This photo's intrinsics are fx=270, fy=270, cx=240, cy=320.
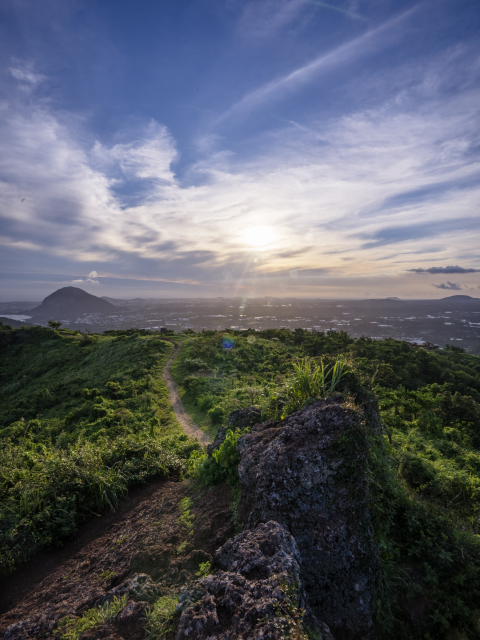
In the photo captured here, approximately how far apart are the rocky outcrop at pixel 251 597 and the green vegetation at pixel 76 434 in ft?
15.3

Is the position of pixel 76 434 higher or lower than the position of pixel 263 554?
lower

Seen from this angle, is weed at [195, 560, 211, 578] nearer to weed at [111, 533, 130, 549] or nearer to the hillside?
the hillside

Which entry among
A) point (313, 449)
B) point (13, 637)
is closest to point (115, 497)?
point (13, 637)

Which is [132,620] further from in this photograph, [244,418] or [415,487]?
[415,487]

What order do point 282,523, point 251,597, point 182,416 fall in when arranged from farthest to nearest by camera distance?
point 182,416 < point 282,523 < point 251,597

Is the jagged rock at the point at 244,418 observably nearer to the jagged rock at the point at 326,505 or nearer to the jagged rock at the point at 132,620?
the jagged rock at the point at 326,505

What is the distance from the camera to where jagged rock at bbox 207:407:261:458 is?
731cm

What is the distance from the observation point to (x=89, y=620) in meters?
3.56

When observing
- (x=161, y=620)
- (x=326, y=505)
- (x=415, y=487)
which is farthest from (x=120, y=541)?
(x=415, y=487)

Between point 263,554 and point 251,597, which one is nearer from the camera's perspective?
point 251,597

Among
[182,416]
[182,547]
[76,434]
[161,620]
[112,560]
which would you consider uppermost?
[161,620]

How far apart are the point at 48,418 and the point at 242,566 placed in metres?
17.8

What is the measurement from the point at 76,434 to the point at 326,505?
43.4 ft

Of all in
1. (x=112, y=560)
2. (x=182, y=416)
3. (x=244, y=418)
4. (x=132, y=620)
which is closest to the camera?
(x=132, y=620)
